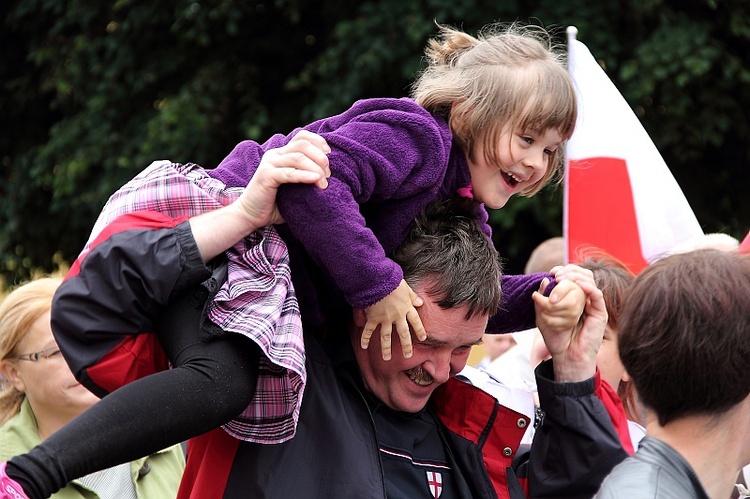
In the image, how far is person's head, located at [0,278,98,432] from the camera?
371 centimetres

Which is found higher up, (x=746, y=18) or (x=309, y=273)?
(x=309, y=273)

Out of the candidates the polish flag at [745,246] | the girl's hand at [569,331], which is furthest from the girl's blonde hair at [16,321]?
the polish flag at [745,246]

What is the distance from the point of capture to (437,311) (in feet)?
8.70

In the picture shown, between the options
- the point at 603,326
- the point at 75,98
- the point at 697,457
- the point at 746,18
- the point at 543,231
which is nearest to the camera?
the point at 697,457

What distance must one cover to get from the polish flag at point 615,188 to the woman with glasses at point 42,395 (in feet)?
5.43

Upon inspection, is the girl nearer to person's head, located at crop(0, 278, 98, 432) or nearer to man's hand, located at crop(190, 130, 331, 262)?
man's hand, located at crop(190, 130, 331, 262)

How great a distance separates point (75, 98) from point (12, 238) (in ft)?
4.40

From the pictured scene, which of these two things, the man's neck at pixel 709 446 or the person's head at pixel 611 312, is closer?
the man's neck at pixel 709 446

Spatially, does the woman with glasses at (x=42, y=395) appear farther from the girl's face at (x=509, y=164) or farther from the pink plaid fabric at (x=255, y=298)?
the girl's face at (x=509, y=164)

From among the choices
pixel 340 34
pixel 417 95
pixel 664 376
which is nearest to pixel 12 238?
pixel 340 34

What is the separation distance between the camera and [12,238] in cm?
918

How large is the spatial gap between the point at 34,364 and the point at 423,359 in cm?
168

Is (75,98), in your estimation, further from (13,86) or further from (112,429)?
(112,429)

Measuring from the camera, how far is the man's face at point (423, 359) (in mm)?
2650
